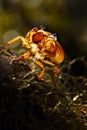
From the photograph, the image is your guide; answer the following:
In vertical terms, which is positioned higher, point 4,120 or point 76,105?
point 76,105

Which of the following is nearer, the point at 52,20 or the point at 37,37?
the point at 37,37

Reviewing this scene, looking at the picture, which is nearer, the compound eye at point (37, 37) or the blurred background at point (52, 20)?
the compound eye at point (37, 37)

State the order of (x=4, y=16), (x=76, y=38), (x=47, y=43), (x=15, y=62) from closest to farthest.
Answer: (x=15, y=62) → (x=47, y=43) → (x=76, y=38) → (x=4, y=16)

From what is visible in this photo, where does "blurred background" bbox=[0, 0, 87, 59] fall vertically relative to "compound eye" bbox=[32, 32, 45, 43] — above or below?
above

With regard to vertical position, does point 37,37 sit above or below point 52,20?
below

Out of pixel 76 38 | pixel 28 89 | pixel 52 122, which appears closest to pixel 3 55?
pixel 28 89

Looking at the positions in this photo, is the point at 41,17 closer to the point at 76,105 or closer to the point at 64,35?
the point at 64,35

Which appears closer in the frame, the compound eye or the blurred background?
the compound eye

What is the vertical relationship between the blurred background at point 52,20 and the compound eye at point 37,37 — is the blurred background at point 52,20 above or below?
above
